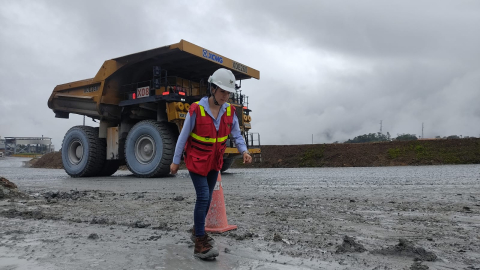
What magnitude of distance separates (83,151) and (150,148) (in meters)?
3.08

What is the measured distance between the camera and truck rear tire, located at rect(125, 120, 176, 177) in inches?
406

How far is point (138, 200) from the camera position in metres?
5.66

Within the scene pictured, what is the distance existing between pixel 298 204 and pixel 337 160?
18.1 metres

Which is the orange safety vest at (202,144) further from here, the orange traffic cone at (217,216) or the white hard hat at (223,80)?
the orange traffic cone at (217,216)

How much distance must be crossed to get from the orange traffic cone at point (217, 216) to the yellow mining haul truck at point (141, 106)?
6.71 m

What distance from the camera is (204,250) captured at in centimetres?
262

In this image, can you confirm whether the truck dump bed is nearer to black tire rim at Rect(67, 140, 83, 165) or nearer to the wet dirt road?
black tire rim at Rect(67, 140, 83, 165)

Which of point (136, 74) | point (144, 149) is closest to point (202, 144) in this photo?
point (144, 149)

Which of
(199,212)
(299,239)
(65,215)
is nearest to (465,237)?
(299,239)

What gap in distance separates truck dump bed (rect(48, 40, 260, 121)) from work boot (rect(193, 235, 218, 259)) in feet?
24.7

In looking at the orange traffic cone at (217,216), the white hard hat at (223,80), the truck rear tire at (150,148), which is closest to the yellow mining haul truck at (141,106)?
the truck rear tire at (150,148)

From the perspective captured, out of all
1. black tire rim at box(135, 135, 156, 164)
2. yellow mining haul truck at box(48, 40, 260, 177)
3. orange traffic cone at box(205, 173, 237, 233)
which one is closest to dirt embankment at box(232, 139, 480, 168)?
yellow mining haul truck at box(48, 40, 260, 177)

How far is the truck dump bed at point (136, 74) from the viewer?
10234 mm

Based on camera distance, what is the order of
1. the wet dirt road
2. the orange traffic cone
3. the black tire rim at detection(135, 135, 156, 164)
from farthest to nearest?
the black tire rim at detection(135, 135, 156, 164), the orange traffic cone, the wet dirt road
